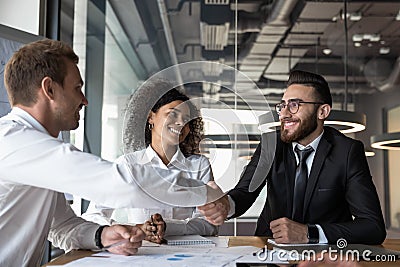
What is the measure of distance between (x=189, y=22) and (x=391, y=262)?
400 centimetres

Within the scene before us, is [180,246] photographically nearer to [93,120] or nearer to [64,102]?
[64,102]

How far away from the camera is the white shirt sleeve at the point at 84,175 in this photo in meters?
1.35

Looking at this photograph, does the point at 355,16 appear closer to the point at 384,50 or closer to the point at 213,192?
the point at 384,50

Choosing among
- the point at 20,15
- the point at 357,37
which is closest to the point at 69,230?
the point at 20,15

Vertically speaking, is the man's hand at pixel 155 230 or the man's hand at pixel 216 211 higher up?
the man's hand at pixel 216 211

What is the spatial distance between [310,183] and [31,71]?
1.18m

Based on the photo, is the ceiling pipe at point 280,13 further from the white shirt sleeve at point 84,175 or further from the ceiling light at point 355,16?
the white shirt sleeve at point 84,175

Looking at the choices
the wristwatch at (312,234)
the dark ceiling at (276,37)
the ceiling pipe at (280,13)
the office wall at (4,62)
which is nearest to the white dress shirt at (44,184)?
the wristwatch at (312,234)

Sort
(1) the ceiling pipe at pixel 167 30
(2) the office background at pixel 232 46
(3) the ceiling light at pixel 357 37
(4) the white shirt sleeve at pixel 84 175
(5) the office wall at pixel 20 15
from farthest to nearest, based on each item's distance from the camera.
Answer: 1. (3) the ceiling light at pixel 357 37
2. (1) the ceiling pipe at pixel 167 30
3. (2) the office background at pixel 232 46
4. (5) the office wall at pixel 20 15
5. (4) the white shirt sleeve at pixel 84 175

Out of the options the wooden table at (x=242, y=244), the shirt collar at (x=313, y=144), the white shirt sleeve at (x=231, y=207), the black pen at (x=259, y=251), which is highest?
the shirt collar at (x=313, y=144)

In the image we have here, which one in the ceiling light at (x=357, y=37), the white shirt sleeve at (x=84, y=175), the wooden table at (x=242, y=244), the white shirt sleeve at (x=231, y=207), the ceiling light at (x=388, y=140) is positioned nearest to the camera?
the white shirt sleeve at (x=84, y=175)

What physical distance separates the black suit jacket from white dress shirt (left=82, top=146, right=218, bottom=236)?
0.17 metres

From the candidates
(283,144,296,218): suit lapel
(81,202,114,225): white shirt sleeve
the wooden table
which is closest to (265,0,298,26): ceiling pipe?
(283,144,296,218): suit lapel

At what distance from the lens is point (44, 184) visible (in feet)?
4.63
